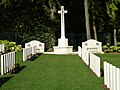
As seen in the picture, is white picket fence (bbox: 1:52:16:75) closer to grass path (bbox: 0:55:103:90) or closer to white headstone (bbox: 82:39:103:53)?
grass path (bbox: 0:55:103:90)

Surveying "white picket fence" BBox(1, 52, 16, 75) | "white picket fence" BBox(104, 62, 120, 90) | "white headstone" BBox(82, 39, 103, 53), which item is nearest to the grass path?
"white picket fence" BBox(1, 52, 16, 75)

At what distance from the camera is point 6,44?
29875 mm

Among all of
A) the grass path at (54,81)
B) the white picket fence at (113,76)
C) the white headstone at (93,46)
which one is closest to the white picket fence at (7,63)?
the grass path at (54,81)

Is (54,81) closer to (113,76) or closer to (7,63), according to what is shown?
(7,63)

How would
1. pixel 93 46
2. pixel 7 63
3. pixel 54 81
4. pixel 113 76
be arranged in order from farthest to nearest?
pixel 93 46
pixel 7 63
pixel 54 81
pixel 113 76

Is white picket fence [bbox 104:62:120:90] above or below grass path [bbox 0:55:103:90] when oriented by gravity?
above

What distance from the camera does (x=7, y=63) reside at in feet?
45.4

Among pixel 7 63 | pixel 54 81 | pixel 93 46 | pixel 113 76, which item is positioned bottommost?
pixel 54 81

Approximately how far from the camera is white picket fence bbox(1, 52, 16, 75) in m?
13.3

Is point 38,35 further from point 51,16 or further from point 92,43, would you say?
point 92,43

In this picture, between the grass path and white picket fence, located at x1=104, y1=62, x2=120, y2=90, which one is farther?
the grass path

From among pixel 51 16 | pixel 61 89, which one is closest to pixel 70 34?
pixel 51 16

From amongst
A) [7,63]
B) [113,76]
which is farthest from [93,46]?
[113,76]

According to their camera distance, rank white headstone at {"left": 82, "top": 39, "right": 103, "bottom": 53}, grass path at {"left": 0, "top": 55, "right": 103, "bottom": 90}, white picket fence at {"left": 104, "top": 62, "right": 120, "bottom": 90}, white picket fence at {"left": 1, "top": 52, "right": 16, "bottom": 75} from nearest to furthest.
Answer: white picket fence at {"left": 104, "top": 62, "right": 120, "bottom": 90}
grass path at {"left": 0, "top": 55, "right": 103, "bottom": 90}
white picket fence at {"left": 1, "top": 52, "right": 16, "bottom": 75}
white headstone at {"left": 82, "top": 39, "right": 103, "bottom": 53}
